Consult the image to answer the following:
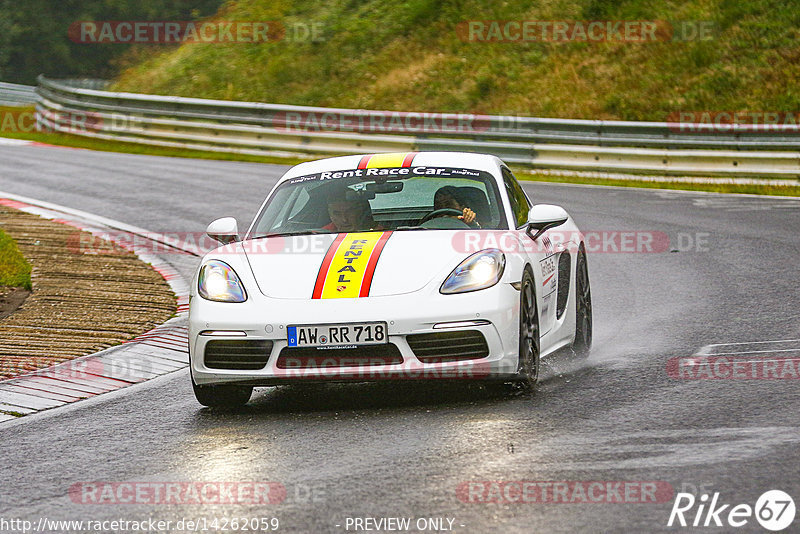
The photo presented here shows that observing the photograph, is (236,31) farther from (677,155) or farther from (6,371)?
(6,371)

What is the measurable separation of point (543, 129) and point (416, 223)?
13907 mm

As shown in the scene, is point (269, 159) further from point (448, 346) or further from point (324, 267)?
point (448, 346)

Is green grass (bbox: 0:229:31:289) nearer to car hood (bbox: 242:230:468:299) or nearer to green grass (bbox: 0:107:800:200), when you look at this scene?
car hood (bbox: 242:230:468:299)

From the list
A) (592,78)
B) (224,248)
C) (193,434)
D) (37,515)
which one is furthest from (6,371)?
(592,78)

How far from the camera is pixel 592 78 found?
26.3 metres

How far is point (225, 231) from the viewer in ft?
24.9

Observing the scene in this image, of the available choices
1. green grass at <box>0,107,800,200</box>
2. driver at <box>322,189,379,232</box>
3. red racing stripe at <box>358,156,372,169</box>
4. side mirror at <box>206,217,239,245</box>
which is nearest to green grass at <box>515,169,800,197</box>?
green grass at <box>0,107,800,200</box>

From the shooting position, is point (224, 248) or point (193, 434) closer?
point (193, 434)

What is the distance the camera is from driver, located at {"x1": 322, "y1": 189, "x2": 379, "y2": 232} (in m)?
7.52

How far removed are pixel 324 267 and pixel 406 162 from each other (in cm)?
147

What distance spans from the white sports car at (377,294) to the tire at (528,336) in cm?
1

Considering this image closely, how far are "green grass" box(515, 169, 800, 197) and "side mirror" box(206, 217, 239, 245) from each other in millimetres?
12004

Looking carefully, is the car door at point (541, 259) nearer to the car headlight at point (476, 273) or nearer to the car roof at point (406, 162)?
the car roof at point (406, 162)

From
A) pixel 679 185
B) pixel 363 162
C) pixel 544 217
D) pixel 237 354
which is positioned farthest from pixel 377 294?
pixel 679 185
